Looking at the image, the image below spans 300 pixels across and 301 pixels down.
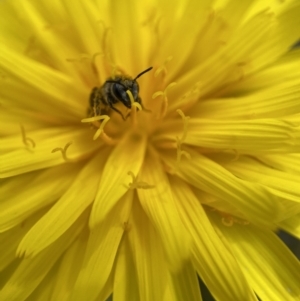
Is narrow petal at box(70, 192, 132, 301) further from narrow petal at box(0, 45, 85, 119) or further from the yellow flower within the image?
narrow petal at box(0, 45, 85, 119)

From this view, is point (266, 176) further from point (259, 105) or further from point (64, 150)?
point (64, 150)

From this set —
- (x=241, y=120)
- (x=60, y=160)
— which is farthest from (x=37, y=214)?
(x=241, y=120)

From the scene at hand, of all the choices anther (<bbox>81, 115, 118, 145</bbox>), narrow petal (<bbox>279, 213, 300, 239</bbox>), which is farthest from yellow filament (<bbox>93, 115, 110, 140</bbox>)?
narrow petal (<bbox>279, 213, 300, 239</bbox>)

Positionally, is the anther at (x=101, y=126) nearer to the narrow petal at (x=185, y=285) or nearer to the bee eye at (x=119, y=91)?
the bee eye at (x=119, y=91)

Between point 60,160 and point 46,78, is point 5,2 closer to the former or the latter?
point 46,78

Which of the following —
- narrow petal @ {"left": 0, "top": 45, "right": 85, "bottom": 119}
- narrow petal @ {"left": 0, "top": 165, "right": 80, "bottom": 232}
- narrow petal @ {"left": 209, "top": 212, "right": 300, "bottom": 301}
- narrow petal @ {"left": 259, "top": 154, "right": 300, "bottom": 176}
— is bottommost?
narrow petal @ {"left": 209, "top": 212, "right": 300, "bottom": 301}

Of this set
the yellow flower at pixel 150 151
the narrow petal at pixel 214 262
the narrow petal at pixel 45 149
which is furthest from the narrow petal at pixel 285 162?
the narrow petal at pixel 45 149

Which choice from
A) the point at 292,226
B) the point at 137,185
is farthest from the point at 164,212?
Answer: the point at 292,226
